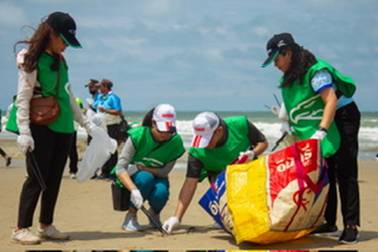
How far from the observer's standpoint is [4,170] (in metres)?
10.5

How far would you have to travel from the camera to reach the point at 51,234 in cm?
445

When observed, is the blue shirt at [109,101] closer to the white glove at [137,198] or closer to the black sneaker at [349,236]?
the white glove at [137,198]

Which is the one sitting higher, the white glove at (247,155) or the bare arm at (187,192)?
the white glove at (247,155)

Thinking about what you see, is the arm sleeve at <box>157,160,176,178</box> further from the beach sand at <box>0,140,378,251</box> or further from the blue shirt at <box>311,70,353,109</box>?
the blue shirt at <box>311,70,353,109</box>

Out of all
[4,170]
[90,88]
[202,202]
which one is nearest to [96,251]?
[202,202]

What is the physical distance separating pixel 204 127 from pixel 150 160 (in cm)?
69

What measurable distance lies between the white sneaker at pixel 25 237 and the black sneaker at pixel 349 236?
212cm

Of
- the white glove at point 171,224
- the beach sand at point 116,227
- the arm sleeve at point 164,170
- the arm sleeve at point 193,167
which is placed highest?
the arm sleeve at point 193,167

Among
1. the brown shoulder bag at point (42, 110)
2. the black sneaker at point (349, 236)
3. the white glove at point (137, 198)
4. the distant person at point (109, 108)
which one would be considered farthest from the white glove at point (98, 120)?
the black sneaker at point (349, 236)

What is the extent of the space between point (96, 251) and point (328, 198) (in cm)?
179

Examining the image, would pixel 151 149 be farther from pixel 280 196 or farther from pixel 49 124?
pixel 280 196

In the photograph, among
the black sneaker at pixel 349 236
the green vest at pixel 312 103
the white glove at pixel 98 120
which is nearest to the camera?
the black sneaker at pixel 349 236

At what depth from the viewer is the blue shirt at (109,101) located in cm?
868

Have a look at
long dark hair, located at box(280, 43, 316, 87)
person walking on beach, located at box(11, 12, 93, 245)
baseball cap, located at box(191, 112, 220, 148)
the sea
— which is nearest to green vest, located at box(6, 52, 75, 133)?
person walking on beach, located at box(11, 12, 93, 245)
